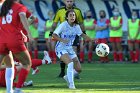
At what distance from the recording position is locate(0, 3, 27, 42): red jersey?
11641 millimetres

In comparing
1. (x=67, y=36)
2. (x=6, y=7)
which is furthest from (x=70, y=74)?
(x=6, y=7)

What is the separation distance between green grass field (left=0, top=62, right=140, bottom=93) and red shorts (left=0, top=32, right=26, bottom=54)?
1551 mm

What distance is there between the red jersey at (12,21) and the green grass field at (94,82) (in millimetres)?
1755

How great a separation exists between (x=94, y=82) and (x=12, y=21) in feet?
14.9

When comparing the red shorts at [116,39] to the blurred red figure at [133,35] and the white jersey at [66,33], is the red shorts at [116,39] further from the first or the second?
the white jersey at [66,33]

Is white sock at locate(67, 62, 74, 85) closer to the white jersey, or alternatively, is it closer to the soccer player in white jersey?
the soccer player in white jersey

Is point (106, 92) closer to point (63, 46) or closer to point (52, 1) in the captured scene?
point (63, 46)

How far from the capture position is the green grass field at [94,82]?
1321 cm

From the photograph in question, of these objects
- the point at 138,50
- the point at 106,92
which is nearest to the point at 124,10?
the point at 138,50

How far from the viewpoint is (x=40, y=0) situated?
88.5 feet

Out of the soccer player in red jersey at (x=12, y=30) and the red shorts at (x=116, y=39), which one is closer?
the soccer player in red jersey at (x=12, y=30)

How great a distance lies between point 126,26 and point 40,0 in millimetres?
4118

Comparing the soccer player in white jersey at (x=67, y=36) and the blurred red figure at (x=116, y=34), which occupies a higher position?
the soccer player in white jersey at (x=67, y=36)

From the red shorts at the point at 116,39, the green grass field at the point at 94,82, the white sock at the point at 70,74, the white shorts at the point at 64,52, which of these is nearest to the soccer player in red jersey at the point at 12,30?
the green grass field at the point at 94,82
